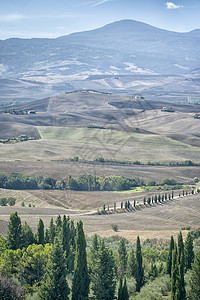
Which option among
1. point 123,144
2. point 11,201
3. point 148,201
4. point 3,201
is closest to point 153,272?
point 148,201

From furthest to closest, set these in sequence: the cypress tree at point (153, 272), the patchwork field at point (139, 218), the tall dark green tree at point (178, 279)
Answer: the patchwork field at point (139, 218) < the cypress tree at point (153, 272) < the tall dark green tree at point (178, 279)

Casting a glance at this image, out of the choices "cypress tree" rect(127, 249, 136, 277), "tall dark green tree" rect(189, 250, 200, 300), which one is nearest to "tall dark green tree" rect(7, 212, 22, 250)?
"cypress tree" rect(127, 249, 136, 277)

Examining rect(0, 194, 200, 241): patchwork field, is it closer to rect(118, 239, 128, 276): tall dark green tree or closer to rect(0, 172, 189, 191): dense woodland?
rect(118, 239, 128, 276): tall dark green tree

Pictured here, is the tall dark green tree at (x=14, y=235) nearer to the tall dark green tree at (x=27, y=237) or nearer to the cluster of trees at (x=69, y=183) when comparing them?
the tall dark green tree at (x=27, y=237)

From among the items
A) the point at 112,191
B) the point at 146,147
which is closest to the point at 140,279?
the point at 112,191

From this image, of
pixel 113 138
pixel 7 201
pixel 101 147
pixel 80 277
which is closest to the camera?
pixel 80 277

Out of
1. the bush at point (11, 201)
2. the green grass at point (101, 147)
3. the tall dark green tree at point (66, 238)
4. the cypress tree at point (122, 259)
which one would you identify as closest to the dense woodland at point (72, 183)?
the bush at point (11, 201)

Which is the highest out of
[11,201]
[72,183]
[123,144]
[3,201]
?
[123,144]

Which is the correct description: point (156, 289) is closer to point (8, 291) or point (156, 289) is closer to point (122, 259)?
point (122, 259)
